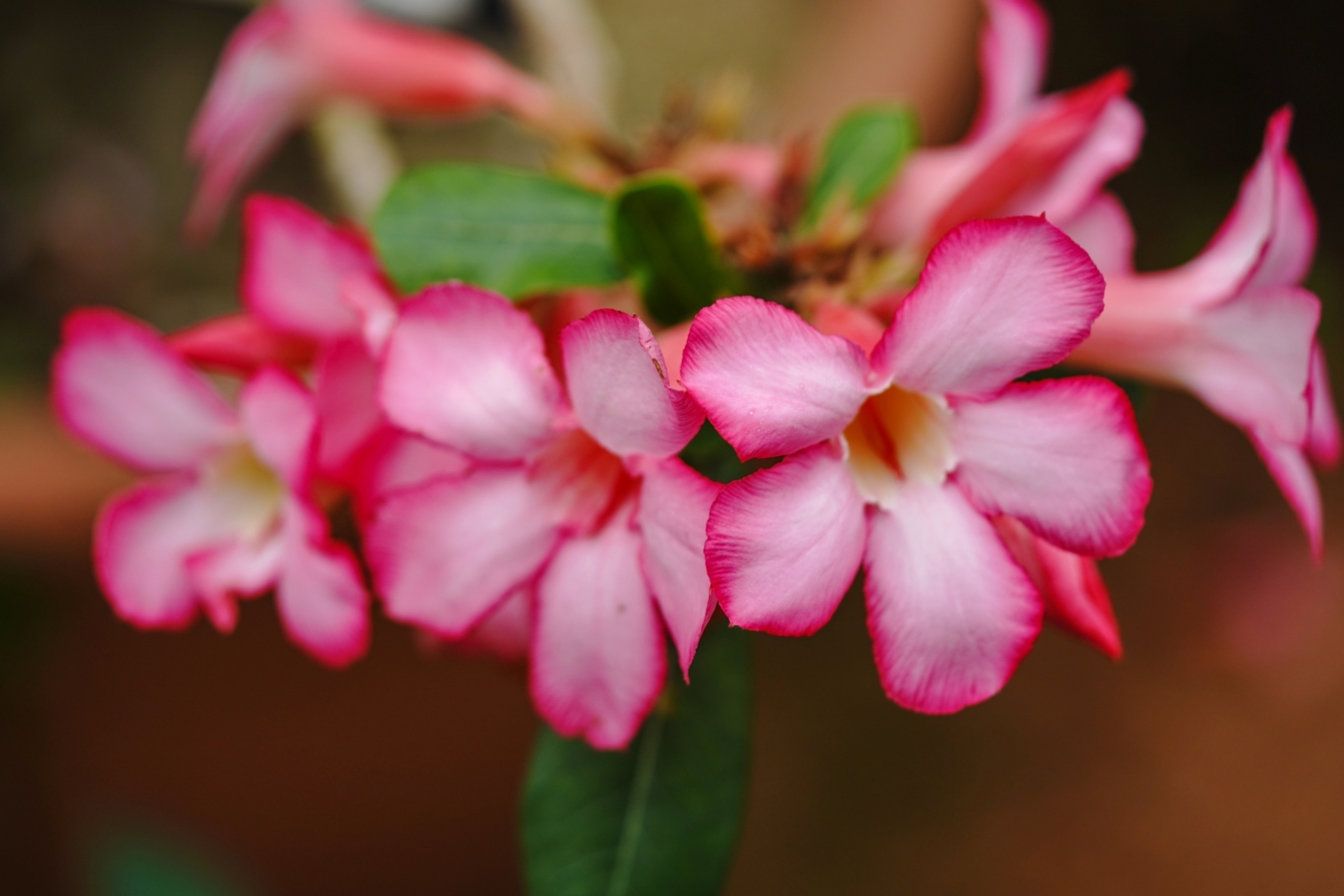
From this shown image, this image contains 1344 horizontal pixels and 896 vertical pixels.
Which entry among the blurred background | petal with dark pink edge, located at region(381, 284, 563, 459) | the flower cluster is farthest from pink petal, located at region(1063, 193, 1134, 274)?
the blurred background

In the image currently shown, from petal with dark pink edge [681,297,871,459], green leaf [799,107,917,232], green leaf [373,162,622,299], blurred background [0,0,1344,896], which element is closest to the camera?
petal with dark pink edge [681,297,871,459]

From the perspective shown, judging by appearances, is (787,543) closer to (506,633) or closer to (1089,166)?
(506,633)

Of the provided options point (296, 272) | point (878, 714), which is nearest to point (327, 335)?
point (296, 272)

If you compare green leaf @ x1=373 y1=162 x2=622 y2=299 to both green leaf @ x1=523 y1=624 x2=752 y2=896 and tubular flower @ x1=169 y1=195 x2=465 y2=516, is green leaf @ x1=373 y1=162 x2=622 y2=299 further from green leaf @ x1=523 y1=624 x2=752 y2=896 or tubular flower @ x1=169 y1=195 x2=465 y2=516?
green leaf @ x1=523 y1=624 x2=752 y2=896

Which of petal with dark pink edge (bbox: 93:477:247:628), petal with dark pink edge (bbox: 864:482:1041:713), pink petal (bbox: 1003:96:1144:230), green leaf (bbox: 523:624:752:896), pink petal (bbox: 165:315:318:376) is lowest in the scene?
green leaf (bbox: 523:624:752:896)

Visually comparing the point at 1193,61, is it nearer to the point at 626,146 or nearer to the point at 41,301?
the point at 626,146
